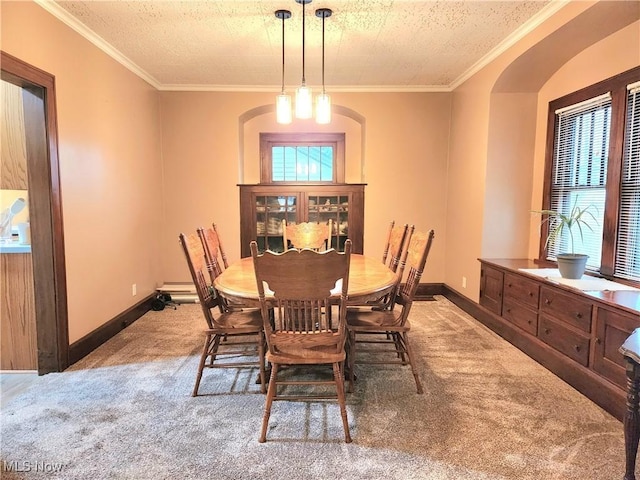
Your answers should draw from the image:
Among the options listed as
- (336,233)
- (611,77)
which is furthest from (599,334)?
(336,233)

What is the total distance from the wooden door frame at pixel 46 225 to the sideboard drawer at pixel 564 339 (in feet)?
11.1

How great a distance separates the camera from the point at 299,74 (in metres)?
4.11

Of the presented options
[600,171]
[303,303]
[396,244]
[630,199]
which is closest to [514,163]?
[600,171]

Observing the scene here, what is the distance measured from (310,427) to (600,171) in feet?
9.24

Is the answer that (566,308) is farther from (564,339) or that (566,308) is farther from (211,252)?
(211,252)

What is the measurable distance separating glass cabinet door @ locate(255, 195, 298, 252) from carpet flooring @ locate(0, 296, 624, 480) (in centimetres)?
191

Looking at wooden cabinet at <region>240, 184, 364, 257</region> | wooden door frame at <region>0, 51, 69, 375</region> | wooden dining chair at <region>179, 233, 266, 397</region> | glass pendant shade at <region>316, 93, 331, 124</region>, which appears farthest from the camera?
wooden cabinet at <region>240, 184, 364, 257</region>

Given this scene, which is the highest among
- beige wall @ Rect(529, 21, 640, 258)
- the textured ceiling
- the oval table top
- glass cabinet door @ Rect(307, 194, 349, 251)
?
the textured ceiling

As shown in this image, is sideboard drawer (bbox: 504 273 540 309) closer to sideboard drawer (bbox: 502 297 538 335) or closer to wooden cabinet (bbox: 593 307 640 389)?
sideboard drawer (bbox: 502 297 538 335)

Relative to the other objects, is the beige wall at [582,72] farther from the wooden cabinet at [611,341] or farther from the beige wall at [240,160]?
the wooden cabinet at [611,341]

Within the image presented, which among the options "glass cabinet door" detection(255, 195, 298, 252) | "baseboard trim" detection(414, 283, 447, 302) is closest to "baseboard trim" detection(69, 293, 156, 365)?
"glass cabinet door" detection(255, 195, 298, 252)

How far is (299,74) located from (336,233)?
5.87ft

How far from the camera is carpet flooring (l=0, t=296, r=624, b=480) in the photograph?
1.67m

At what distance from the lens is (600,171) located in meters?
2.93
